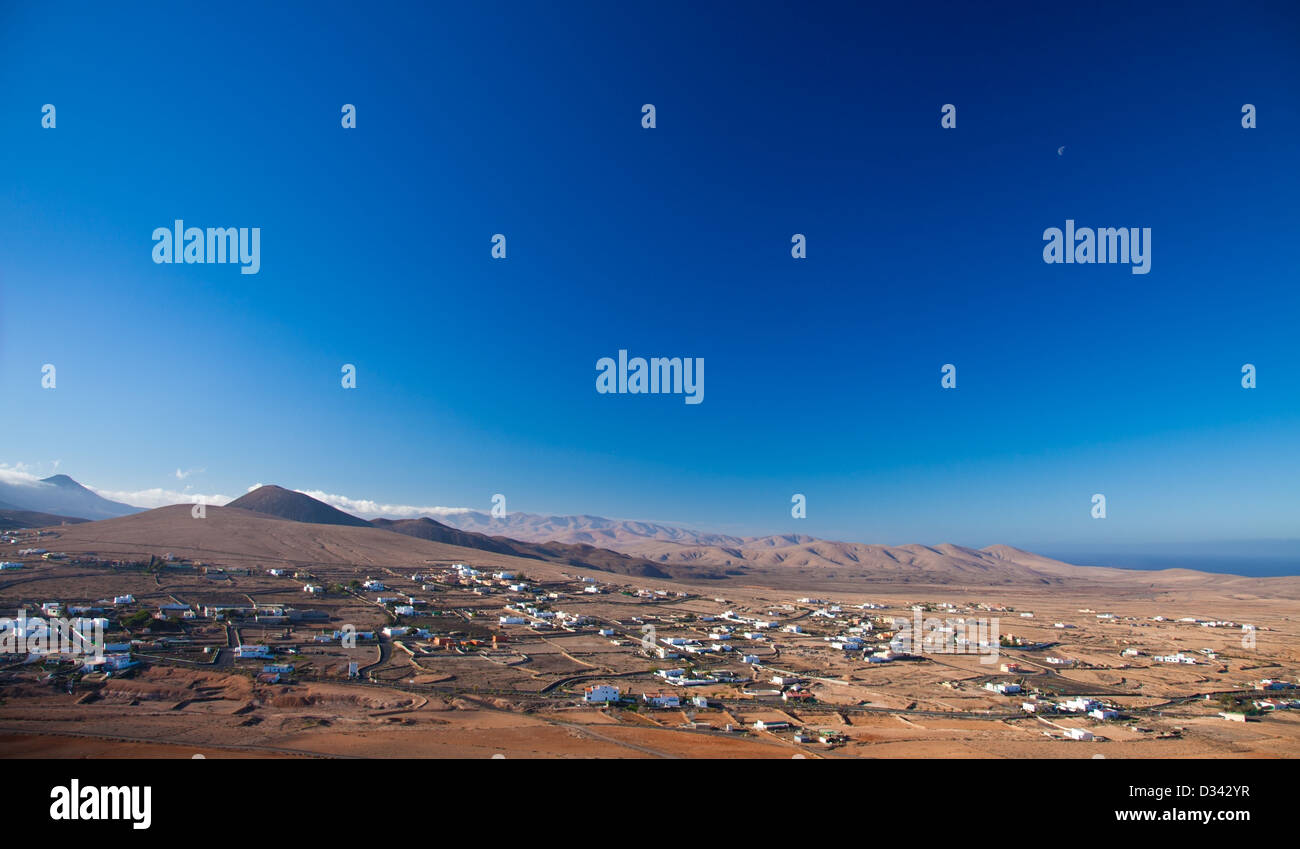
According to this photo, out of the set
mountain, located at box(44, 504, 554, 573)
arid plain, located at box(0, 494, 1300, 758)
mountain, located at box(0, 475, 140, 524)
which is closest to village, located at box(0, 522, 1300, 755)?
arid plain, located at box(0, 494, 1300, 758)

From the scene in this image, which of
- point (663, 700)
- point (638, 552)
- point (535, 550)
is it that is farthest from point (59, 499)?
point (663, 700)

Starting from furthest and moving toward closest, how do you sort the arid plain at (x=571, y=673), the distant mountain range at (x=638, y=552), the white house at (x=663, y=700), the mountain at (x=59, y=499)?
the mountain at (x=59, y=499), the distant mountain range at (x=638, y=552), the white house at (x=663, y=700), the arid plain at (x=571, y=673)

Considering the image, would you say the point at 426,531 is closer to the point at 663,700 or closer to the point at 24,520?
the point at 24,520

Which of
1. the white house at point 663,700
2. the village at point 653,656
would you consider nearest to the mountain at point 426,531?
the village at point 653,656

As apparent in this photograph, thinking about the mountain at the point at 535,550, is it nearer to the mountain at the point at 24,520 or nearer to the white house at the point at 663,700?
the mountain at the point at 24,520

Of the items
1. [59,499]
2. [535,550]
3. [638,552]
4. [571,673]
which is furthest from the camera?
[638,552]

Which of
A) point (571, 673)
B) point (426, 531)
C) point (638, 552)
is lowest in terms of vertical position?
point (638, 552)
